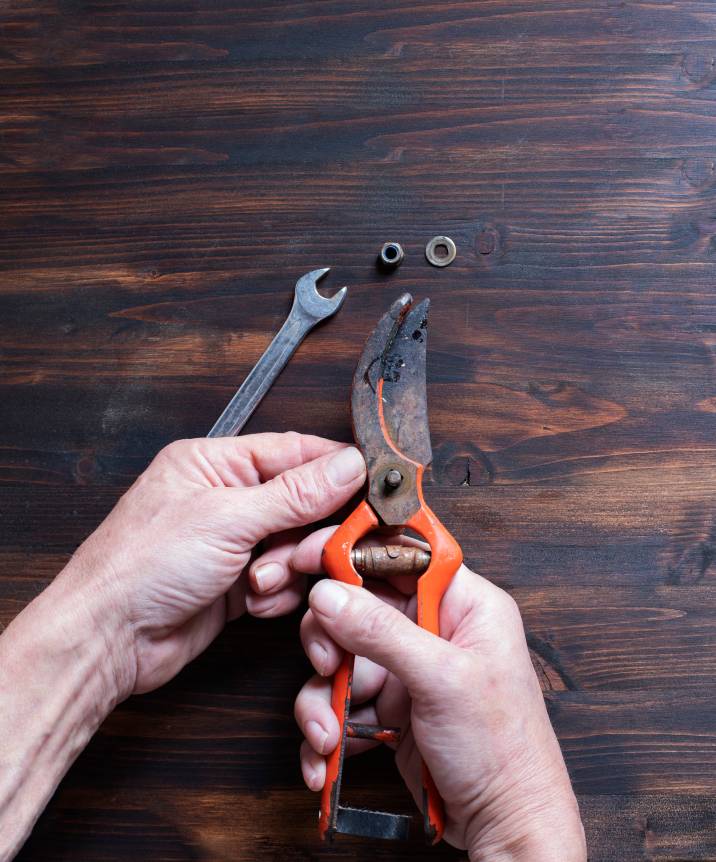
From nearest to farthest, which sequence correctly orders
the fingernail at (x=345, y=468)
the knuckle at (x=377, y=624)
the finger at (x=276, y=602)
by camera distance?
Answer: the knuckle at (x=377, y=624), the fingernail at (x=345, y=468), the finger at (x=276, y=602)

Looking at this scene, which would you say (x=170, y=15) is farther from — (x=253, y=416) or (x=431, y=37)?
(x=253, y=416)

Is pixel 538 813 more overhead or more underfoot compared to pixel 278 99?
Result: more underfoot

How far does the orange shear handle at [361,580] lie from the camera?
36.6 inches

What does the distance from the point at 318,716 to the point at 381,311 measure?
641mm

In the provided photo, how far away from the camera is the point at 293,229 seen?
3.97ft

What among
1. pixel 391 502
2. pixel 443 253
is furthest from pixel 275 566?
pixel 443 253

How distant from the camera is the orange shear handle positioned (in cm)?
93

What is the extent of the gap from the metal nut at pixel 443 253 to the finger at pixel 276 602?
22.5 inches

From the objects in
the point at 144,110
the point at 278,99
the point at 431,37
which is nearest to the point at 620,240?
the point at 431,37

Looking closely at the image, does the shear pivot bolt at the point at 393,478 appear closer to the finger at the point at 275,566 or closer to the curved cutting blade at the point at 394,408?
the curved cutting blade at the point at 394,408

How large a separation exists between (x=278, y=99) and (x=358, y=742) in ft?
3.54

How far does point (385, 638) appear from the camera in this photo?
0.89m

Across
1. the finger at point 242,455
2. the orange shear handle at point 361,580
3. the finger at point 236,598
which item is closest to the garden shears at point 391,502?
the orange shear handle at point 361,580

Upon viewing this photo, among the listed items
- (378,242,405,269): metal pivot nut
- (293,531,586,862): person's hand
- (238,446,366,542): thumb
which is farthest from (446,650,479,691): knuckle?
(378,242,405,269): metal pivot nut
